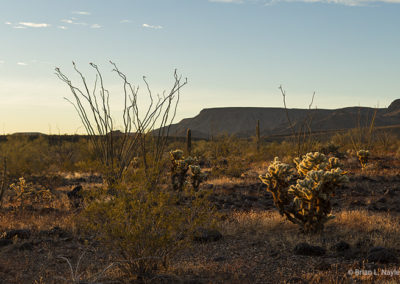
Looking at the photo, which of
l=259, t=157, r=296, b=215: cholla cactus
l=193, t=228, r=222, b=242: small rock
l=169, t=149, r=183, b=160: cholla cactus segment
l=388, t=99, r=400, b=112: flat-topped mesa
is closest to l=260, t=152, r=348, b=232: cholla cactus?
l=259, t=157, r=296, b=215: cholla cactus

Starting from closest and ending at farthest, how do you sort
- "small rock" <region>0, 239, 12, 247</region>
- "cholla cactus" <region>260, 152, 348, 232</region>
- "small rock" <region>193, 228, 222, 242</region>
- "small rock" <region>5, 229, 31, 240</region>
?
"cholla cactus" <region>260, 152, 348, 232</region>, "small rock" <region>193, 228, 222, 242</region>, "small rock" <region>0, 239, 12, 247</region>, "small rock" <region>5, 229, 31, 240</region>

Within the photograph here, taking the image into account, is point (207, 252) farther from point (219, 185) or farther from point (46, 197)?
point (219, 185)

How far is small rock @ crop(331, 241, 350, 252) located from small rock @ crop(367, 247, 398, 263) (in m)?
0.53

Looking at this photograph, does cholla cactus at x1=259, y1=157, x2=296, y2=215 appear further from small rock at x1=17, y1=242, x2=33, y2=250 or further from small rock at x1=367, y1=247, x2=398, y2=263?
small rock at x1=17, y1=242, x2=33, y2=250

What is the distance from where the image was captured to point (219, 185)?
49.6 feet

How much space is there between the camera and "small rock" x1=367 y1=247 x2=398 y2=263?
548cm

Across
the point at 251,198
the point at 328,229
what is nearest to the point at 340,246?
the point at 328,229

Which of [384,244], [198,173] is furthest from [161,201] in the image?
[198,173]

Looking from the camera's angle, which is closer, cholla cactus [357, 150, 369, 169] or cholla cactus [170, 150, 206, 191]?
cholla cactus [170, 150, 206, 191]

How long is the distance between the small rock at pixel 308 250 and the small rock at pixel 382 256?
0.73 meters

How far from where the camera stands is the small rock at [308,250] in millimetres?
6043

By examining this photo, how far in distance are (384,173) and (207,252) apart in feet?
41.8

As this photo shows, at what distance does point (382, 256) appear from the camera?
5.51 metres

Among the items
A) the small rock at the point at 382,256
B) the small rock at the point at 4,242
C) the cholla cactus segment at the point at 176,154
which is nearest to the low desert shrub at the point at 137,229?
the small rock at the point at 382,256
